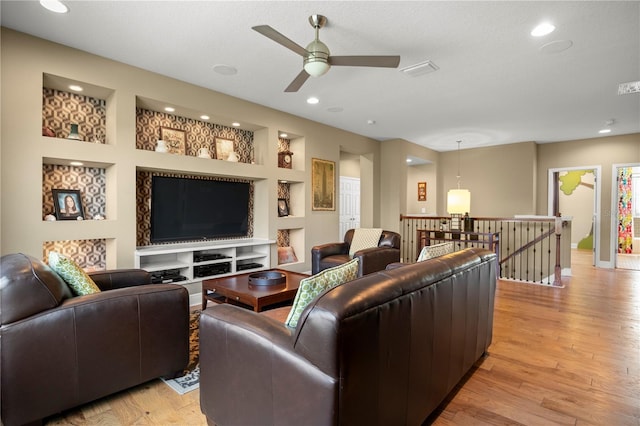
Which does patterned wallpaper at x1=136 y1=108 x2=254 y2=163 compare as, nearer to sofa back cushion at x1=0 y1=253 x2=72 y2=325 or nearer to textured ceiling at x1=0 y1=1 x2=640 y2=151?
textured ceiling at x1=0 y1=1 x2=640 y2=151

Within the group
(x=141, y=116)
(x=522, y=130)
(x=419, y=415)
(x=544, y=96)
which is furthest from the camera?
(x=522, y=130)

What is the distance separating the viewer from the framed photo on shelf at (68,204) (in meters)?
3.31

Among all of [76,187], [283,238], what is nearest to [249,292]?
[76,187]

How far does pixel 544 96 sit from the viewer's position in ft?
14.3

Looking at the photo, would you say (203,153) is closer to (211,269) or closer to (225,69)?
(225,69)

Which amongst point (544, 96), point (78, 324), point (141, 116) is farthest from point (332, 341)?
point (544, 96)

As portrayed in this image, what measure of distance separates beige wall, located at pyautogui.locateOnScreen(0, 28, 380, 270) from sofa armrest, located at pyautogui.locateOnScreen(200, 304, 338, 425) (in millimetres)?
2440

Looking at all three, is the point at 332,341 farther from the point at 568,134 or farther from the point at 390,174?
the point at 568,134

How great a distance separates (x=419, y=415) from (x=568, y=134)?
714cm

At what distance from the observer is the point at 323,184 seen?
5.89m

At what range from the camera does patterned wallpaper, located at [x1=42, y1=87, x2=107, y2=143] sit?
3.38 m

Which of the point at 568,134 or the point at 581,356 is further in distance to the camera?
the point at 568,134

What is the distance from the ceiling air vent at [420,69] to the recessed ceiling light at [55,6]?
10.0 feet

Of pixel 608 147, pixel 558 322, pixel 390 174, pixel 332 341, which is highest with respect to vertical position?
pixel 608 147
